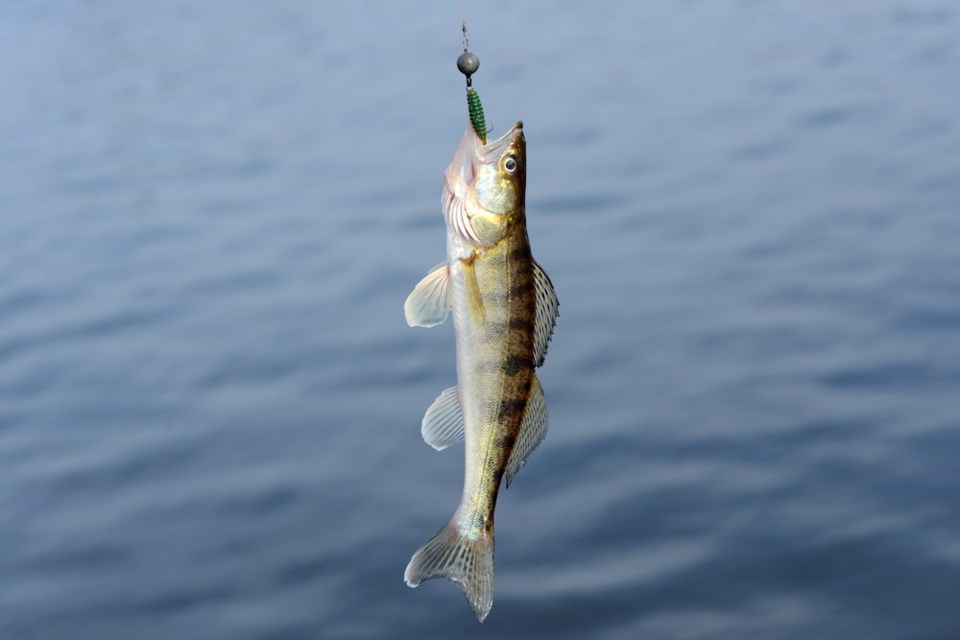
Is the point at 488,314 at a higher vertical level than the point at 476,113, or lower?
lower

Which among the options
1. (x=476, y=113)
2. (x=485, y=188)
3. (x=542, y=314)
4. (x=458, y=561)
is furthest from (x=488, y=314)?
(x=458, y=561)

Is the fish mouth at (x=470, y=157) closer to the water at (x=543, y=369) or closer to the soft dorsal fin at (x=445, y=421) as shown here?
the soft dorsal fin at (x=445, y=421)

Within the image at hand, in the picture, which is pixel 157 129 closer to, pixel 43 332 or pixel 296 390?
pixel 43 332

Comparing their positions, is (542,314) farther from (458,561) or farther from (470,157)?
(458,561)

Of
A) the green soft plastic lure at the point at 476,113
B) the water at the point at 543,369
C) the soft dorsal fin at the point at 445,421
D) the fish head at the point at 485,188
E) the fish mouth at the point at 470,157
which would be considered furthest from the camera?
the water at the point at 543,369

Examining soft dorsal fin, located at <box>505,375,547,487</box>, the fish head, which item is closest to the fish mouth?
the fish head

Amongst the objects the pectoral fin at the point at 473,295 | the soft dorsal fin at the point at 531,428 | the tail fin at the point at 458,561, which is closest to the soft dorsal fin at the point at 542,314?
the soft dorsal fin at the point at 531,428

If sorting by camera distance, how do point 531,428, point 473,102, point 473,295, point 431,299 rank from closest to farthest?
point 473,102 < point 473,295 < point 431,299 < point 531,428
